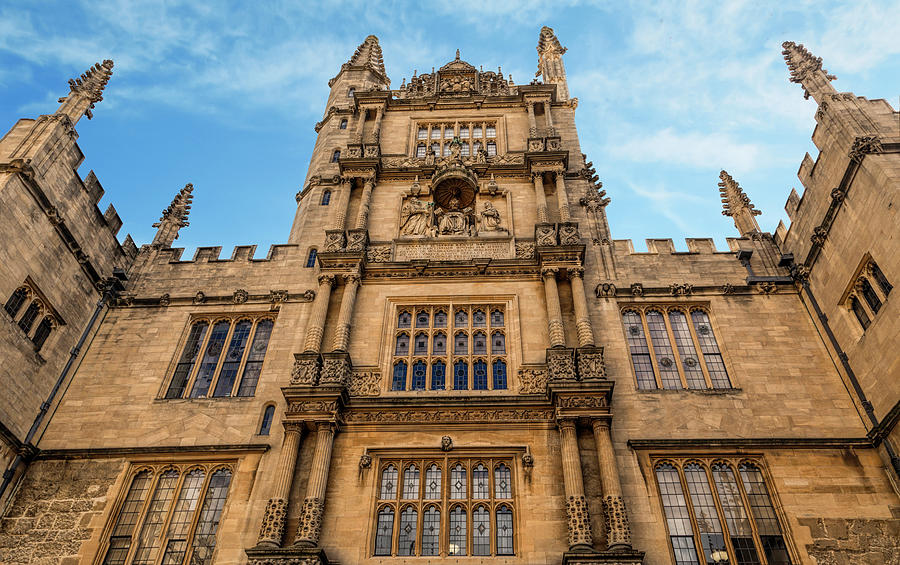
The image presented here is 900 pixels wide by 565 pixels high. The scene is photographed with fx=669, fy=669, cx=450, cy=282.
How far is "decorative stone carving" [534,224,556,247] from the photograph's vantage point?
69.7 feet

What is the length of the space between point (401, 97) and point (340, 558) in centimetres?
2092

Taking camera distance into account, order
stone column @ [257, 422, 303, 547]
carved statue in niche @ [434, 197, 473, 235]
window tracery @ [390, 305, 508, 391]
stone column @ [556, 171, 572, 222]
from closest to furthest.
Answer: stone column @ [257, 422, 303, 547]
window tracery @ [390, 305, 508, 391]
stone column @ [556, 171, 572, 222]
carved statue in niche @ [434, 197, 473, 235]

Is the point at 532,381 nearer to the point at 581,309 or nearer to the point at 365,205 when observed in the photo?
the point at 581,309

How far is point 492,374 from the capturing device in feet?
60.6

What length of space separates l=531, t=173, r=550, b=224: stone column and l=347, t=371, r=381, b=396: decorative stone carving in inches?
310

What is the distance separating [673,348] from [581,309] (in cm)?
291

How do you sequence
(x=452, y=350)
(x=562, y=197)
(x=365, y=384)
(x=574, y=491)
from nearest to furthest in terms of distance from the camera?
(x=574, y=491) < (x=365, y=384) < (x=452, y=350) < (x=562, y=197)

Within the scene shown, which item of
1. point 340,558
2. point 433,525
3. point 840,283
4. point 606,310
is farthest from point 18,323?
point 840,283

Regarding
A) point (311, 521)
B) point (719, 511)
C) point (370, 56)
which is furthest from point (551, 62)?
point (311, 521)

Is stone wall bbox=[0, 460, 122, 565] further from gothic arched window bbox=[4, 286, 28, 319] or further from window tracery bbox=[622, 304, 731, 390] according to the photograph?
window tracery bbox=[622, 304, 731, 390]

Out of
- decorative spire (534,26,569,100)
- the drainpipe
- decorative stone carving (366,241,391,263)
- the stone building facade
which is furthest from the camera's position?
decorative spire (534,26,569,100)

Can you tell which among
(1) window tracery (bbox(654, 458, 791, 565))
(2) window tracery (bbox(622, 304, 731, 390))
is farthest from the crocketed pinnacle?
(1) window tracery (bbox(654, 458, 791, 565))

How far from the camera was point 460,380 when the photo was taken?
18453 mm

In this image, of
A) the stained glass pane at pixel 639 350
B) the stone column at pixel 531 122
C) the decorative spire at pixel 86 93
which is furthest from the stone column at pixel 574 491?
the decorative spire at pixel 86 93
